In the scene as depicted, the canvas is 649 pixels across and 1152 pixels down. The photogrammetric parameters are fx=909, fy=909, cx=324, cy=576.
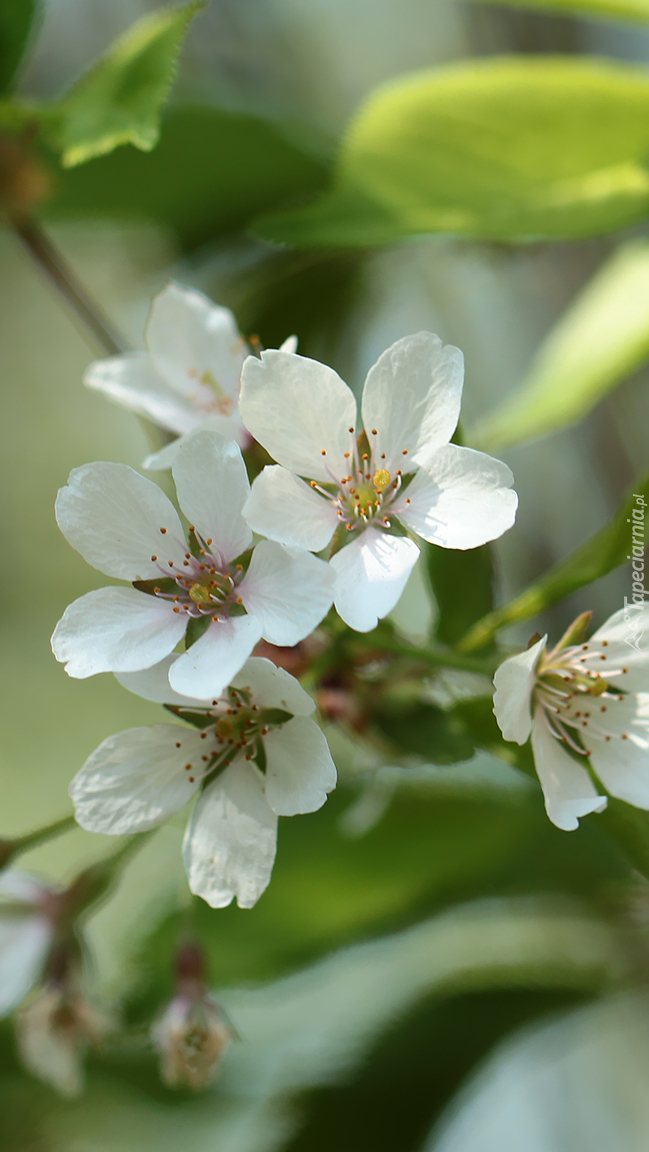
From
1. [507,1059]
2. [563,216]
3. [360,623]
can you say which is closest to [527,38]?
[563,216]

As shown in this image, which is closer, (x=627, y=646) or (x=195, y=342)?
(x=627, y=646)

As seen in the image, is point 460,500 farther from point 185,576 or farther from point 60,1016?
point 60,1016

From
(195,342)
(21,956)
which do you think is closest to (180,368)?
(195,342)

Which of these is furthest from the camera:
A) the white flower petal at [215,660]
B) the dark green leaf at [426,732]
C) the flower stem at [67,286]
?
the flower stem at [67,286]

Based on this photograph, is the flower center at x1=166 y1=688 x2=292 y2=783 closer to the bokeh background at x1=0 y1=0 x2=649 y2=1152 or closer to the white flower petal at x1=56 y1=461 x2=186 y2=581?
the white flower petal at x1=56 y1=461 x2=186 y2=581

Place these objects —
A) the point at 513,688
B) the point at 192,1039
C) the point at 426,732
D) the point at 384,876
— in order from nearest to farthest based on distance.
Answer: the point at 513,688
the point at 426,732
the point at 192,1039
the point at 384,876

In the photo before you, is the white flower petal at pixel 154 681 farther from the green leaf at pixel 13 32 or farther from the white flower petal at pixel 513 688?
the green leaf at pixel 13 32

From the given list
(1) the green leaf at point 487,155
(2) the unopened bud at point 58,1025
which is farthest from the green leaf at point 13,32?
(2) the unopened bud at point 58,1025
